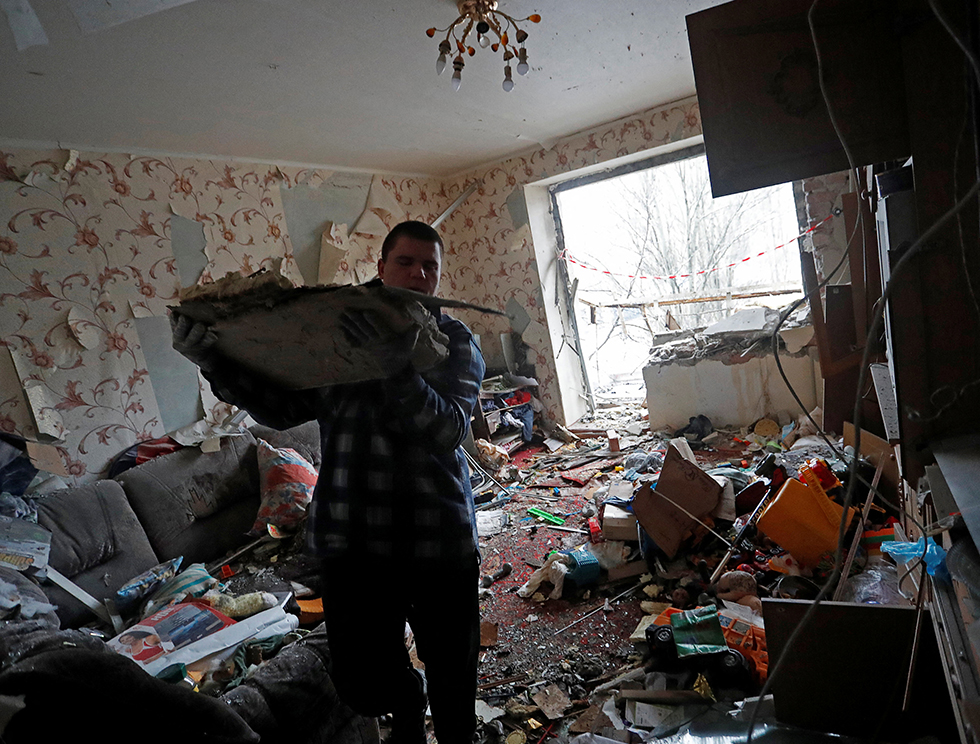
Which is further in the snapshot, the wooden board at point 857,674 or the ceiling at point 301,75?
the ceiling at point 301,75

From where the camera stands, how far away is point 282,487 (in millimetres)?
2619

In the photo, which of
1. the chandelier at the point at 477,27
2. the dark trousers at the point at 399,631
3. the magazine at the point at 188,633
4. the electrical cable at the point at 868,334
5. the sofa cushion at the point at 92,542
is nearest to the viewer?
the electrical cable at the point at 868,334

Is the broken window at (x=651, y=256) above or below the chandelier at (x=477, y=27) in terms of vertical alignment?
below

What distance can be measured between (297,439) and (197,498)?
633mm

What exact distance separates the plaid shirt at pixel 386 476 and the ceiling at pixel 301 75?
0.80m

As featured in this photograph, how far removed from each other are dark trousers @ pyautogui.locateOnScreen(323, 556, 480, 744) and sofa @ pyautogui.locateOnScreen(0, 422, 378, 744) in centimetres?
24

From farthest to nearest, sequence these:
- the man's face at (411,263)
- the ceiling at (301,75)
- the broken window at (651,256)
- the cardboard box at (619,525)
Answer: the broken window at (651,256)
the cardboard box at (619,525)
the ceiling at (301,75)
the man's face at (411,263)

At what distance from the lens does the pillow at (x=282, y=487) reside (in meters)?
2.55

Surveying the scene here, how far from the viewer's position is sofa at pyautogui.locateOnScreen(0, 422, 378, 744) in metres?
0.90

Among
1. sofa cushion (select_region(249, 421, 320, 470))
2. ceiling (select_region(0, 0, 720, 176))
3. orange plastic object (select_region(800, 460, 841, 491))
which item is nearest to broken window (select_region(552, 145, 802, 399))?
ceiling (select_region(0, 0, 720, 176))

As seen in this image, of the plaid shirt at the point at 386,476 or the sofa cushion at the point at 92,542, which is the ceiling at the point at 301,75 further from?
the sofa cushion at the point at 92,542

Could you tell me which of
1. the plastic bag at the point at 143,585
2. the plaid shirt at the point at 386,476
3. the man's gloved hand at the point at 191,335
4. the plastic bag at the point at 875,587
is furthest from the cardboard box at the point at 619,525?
the man's gloved hand at the point at 191,335

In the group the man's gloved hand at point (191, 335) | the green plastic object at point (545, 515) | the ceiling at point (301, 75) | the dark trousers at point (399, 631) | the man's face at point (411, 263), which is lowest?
the green plastic object at point (545, 515)

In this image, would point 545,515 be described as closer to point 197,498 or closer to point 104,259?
point 197,498
